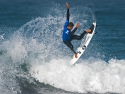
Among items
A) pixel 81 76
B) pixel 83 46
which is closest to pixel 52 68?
pixel 81 76

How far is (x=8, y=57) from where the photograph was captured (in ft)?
70.4

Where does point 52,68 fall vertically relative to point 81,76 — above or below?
above

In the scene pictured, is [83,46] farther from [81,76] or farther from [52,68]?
[52,68]

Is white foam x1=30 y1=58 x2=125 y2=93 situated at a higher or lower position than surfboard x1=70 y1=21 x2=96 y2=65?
lower

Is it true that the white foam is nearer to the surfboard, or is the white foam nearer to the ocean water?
the ocean water

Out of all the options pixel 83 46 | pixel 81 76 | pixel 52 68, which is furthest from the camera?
pixel 52 68

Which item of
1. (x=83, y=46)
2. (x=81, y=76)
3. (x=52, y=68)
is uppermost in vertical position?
(x=83, y=46)

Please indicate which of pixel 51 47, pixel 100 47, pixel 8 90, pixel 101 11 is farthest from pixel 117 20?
pixel 8 90

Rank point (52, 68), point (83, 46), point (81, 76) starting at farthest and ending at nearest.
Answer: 1. point (52, 68)
2. point (83, 46)
3. point (81, 76)

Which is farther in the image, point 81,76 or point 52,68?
point 52,68

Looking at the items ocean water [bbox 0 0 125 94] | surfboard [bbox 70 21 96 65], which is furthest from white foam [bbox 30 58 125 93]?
surfboard [bbox 70 21 96 65]

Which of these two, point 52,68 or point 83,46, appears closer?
point 83,46

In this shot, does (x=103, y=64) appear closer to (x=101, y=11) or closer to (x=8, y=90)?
(x=8, y=90)

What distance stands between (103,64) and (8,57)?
18.1 feet
